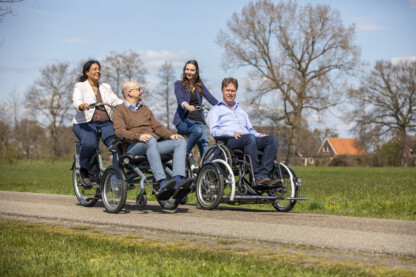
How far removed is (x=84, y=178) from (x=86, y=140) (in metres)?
0.60

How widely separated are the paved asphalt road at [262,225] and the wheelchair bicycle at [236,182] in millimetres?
207

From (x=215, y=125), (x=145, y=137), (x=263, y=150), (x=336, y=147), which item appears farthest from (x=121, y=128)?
(x=336, y=147)

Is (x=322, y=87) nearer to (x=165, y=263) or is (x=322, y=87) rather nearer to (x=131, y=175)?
(x=131, y=175)

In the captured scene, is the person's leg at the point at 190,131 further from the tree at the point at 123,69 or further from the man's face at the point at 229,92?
the tree at the point at 123,69

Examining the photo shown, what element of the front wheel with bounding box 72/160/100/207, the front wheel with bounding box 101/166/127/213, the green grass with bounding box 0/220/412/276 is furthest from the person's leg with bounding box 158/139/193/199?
the green grass with bounding box 0/220/412/276

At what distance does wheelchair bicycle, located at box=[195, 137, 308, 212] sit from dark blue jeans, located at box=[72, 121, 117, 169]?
1.61 metres

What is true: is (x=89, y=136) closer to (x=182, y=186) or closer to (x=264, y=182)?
(x=182, y=186)

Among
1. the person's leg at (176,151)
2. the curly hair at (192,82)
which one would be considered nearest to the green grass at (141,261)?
the person's leg at (176,151)

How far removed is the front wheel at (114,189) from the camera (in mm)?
7125

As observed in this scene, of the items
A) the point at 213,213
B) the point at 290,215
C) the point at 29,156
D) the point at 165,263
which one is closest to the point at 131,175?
the point at 213,213

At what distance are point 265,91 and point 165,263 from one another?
42610mm

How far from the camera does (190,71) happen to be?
8.48 meters

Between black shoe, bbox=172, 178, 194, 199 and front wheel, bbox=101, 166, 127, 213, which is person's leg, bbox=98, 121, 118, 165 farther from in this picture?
black shoe, bbox=172, 178, 194, 199

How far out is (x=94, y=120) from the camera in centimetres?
823
